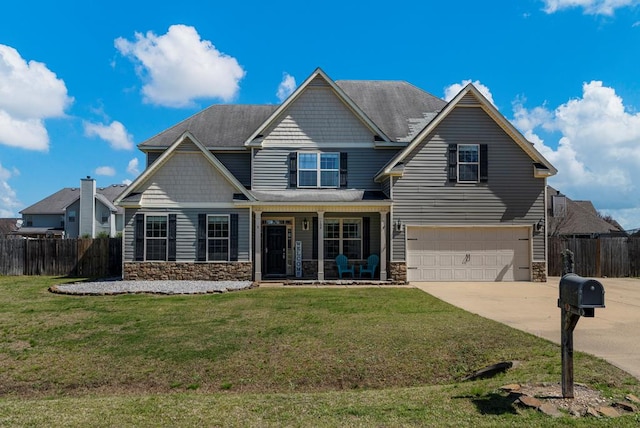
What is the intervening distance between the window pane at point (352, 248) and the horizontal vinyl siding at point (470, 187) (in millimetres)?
1952

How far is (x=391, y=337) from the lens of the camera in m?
8.55

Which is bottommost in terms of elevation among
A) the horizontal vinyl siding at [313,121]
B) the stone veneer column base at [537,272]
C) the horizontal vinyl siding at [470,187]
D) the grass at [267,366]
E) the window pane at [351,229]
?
the grass at [267,366]

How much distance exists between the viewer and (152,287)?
15.7m

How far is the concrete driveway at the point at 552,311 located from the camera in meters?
7.56

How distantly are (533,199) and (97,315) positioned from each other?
16291mm

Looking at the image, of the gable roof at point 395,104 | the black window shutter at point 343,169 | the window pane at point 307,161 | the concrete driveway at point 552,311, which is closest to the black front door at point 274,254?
the window pane at point 307,161

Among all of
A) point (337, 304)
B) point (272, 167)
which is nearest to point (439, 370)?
point (337, 304)

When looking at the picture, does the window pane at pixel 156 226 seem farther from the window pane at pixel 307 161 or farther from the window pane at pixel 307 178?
the window pane at pixel 307 161

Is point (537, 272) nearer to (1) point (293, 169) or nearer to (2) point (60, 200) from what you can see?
(1) point (293, 169)

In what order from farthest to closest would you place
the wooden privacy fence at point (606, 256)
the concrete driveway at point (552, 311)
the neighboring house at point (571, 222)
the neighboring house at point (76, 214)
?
1. the neighboring house at point (76, 214)
2. the neighboring house at point (571, 222)
3. the wooden privacy fence at point (606, 256)
4. the concrete driveway at point (552, 311)

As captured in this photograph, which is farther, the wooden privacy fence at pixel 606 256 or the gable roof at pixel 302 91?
the wooden privacy fence at pixel 606 256

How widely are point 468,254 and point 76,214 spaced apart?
42524mm

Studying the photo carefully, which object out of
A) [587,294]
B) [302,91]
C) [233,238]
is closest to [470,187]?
[302,91]

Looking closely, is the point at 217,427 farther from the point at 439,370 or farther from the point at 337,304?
the point at 337,304
